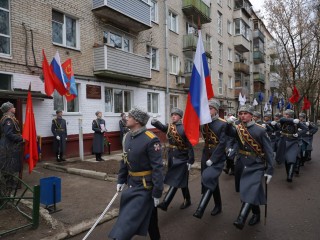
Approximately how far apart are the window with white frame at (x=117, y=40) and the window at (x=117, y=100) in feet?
7.60

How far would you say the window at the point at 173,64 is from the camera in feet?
63.9

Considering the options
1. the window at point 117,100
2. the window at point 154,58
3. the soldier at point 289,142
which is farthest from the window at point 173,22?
the soldier at point 289,142

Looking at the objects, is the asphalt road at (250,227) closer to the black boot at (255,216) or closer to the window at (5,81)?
Result: the black boot at (255,216)

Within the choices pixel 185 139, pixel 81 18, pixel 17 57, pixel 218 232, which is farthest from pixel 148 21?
pixel 218 232

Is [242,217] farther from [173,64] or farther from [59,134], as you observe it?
[173,64]

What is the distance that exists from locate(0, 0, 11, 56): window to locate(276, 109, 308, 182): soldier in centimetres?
928

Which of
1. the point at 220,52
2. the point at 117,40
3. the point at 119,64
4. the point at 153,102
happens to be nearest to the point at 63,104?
the point at 119,64

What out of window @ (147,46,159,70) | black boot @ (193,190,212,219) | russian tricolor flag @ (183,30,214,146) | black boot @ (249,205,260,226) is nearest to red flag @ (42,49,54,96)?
russian tricolor flag @ (183,30,214,146)

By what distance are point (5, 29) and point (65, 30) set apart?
265 centimetres

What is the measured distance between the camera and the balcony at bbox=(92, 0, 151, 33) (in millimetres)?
13137

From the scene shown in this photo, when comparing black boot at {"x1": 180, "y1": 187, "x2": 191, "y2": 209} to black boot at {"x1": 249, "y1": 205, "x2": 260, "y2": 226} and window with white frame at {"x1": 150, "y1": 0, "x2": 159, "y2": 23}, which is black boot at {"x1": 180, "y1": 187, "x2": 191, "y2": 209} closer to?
black boot at {"x1": 249, "y1": 205, "x2": 260, "y2": 226}

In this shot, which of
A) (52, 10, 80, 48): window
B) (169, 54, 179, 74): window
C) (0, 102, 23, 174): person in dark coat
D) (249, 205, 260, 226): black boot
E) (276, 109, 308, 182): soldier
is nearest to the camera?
(249, 205, 260, 226): black boot

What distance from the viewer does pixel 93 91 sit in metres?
13.1

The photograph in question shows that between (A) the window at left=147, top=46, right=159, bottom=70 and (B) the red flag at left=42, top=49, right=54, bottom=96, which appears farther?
(A) the window at left=147, top=46, right=159, bottom=70
